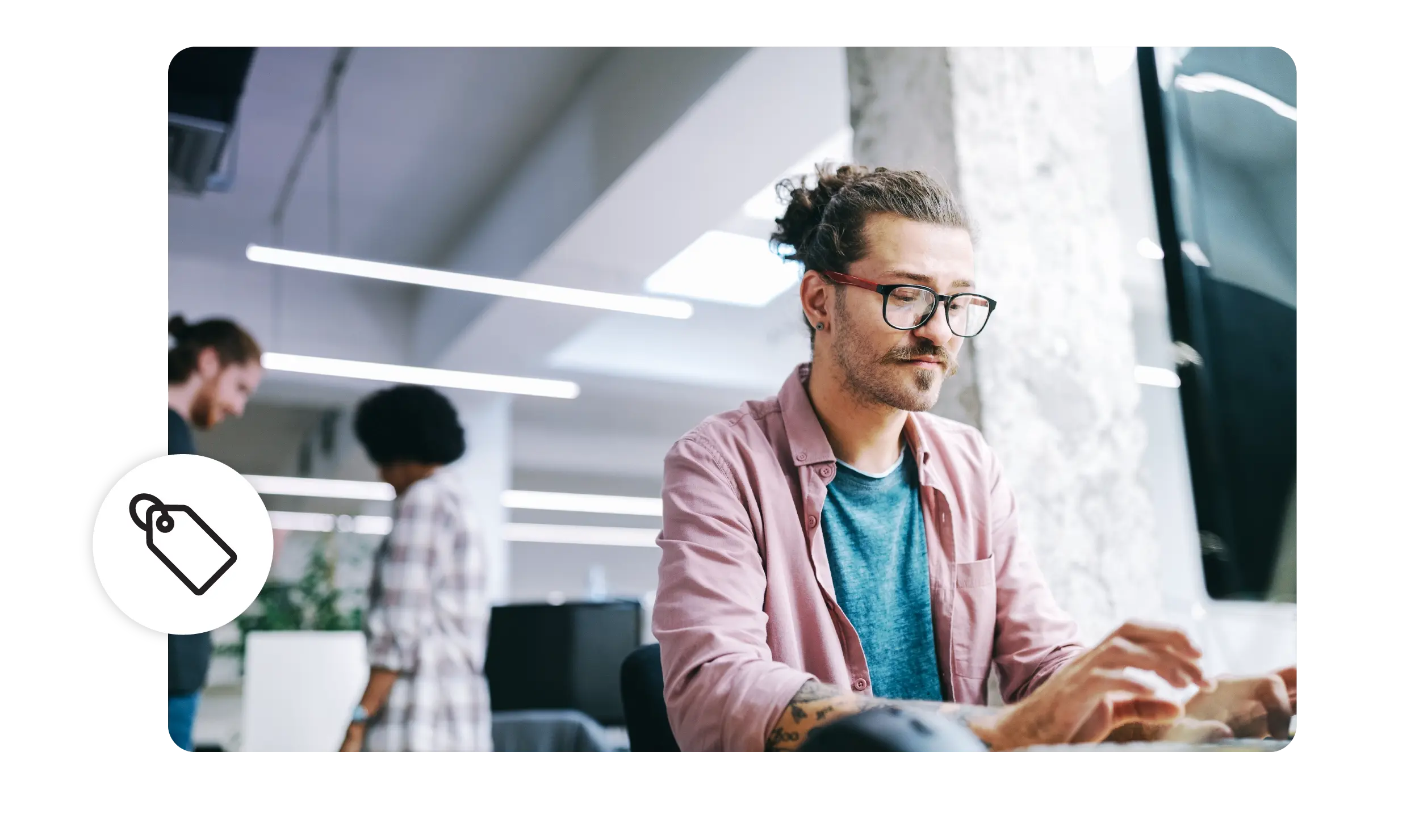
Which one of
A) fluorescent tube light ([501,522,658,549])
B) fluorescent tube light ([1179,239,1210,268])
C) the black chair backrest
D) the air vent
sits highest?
the air vent

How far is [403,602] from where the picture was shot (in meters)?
1.81

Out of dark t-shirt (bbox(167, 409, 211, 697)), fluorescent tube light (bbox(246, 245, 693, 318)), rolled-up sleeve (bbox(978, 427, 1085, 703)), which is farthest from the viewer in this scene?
fluorescent tube light (bbox(246, 245, 693, 318))

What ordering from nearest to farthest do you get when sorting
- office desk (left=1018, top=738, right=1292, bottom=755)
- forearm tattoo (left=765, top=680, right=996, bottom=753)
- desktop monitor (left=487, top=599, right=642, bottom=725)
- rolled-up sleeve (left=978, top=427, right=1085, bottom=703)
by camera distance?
forearm tattoo (left=765, top=680, right=996, bottom=753), office desk (left=1018, top=738, right=1292, bottom=755), rolled-up sleeve (left=978, top=427, right=1085, bottom=703), desktop monitor (left=487, top=599, right=642, bottom=725)

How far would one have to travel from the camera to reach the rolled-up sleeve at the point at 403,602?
180 cm

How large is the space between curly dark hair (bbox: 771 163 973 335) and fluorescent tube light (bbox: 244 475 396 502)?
2.87 ft

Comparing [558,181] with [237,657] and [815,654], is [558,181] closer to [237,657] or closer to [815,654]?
[237,657]

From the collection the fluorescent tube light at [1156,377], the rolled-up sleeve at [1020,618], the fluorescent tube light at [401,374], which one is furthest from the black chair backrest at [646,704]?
the fluorescent tube light at [1156,377]

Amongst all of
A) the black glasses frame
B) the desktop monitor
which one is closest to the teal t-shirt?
the black glasses frame

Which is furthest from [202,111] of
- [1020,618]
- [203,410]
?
[1020,618]

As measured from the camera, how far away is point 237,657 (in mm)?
1873

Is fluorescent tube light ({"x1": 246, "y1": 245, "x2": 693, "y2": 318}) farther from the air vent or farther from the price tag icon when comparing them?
the price tag icon

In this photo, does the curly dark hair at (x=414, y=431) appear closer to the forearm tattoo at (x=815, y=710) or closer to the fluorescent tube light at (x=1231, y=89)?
the forearm tattoo at (x=815, y=710)

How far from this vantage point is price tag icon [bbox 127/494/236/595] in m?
1.45
